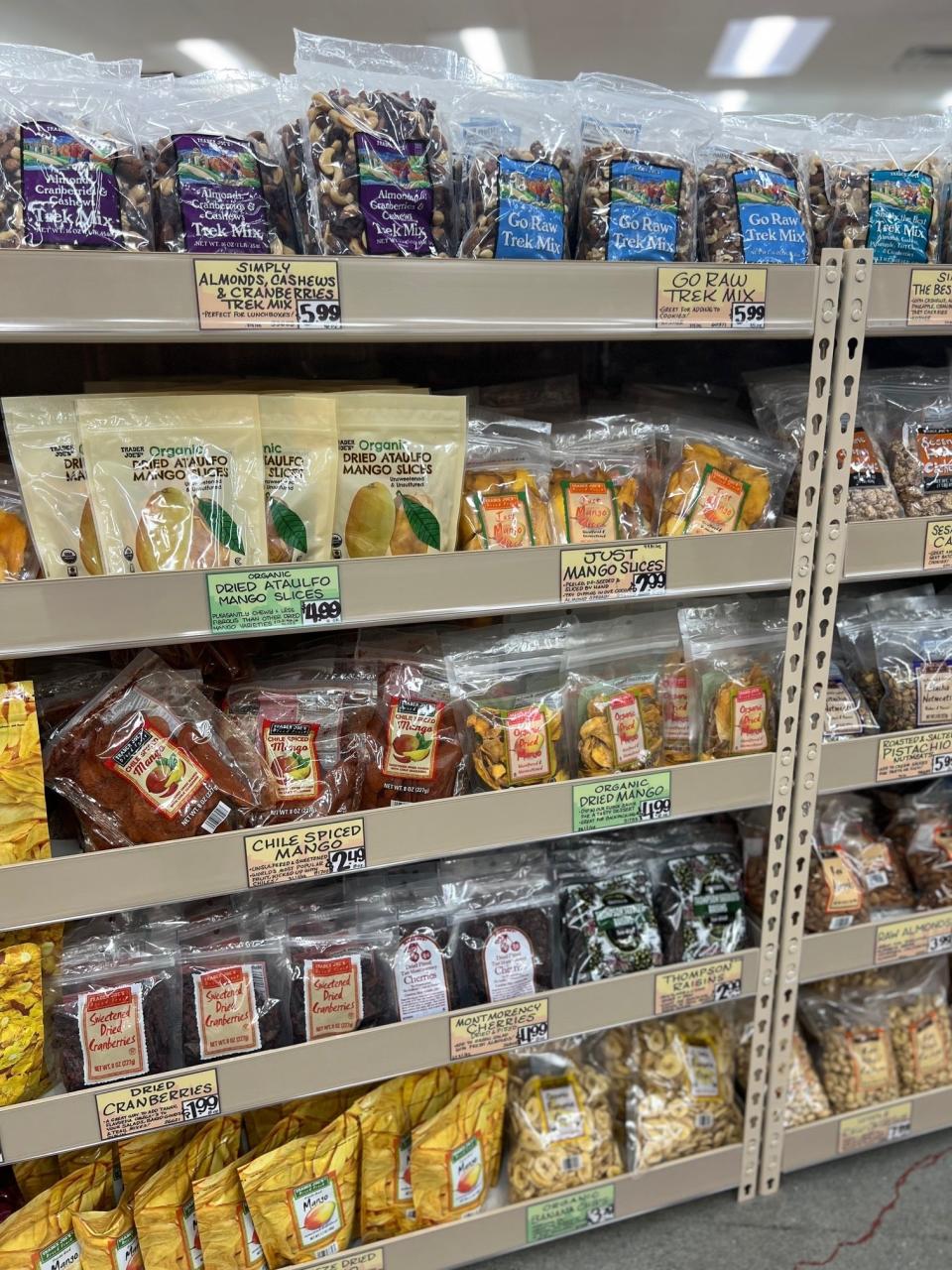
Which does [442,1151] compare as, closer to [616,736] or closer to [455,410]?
[616,736]

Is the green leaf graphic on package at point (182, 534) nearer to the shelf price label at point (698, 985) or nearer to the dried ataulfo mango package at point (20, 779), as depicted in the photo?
the dried ataulfo mango package at point (20, 779)

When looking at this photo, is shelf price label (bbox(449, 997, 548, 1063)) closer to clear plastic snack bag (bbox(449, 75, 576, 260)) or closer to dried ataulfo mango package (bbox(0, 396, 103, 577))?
dried ataulfo mango package (bbox(0, 396, 103, 577))

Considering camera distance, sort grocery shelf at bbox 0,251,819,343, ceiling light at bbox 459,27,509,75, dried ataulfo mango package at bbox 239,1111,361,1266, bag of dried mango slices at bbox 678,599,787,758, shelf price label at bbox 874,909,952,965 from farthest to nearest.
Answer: ceiling light at bbox 459,27,509,75 → shelf price label at bbox 874,909,952,965 → bag of dried mango slices at bbox 678,599,787,758 → dried ataulfo mango package at bbox 239,1111,361,1266 → grocery shelf at bbox 0,251,819,343

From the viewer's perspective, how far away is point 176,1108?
43.6 inches

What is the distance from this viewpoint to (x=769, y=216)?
3.64 ft

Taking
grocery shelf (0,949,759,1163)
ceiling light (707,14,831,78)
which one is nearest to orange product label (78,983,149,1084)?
grocery shelf (0,949,759,1163)

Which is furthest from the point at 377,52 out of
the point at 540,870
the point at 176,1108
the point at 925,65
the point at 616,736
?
the point at 925,65

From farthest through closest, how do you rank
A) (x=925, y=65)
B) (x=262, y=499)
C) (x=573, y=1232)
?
(x=925, y=65)
(x=573, y=1232)
(x=262, y=499)

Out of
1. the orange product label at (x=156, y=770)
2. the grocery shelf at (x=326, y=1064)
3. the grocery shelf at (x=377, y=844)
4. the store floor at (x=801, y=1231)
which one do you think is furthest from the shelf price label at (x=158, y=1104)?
the store floor at (x=801, y=1231)

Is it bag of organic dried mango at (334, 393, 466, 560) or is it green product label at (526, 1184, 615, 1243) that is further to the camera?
green product label at (526, 1184, 615, 1243)

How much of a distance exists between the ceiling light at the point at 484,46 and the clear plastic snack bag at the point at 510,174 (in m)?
0.90

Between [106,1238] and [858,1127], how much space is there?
Result: 4.00 ft

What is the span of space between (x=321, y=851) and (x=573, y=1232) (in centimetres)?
81

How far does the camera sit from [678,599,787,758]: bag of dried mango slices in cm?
127
